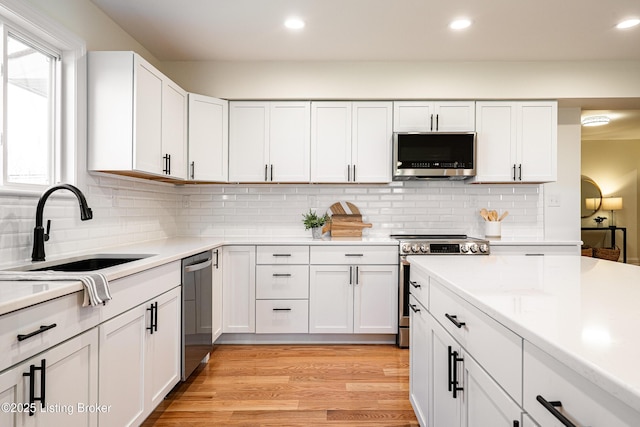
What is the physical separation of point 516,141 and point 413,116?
3.33ft

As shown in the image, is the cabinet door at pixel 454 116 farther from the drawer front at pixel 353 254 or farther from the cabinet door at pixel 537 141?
the drawer front at pixel 353 254

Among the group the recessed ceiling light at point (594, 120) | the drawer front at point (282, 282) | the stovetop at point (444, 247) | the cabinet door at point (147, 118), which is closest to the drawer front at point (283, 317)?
the drawer front at point (282, 282)

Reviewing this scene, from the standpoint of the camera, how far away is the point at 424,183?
13.5 feet

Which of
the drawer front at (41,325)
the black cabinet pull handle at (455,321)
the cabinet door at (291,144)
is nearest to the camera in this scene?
the drawer front at (41,325)

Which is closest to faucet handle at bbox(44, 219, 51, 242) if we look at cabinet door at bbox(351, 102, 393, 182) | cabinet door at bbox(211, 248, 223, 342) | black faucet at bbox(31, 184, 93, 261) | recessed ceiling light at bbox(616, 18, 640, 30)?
black faucet at bbox(31, 184, 93, 261)

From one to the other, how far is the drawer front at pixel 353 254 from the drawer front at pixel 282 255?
89 millimetres

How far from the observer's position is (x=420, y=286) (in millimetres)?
2061

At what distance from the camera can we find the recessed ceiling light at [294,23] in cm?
300

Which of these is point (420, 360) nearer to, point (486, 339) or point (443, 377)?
point (443, 377)

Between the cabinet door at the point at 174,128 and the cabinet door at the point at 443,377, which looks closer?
the cabinet door at the point at 443,377

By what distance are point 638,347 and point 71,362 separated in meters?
1.68

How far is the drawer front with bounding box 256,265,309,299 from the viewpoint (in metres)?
3.55

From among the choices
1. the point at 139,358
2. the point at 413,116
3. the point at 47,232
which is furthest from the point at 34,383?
the point at 413,116

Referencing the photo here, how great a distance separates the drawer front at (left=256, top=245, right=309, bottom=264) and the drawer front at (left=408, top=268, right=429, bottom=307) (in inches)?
57.2
